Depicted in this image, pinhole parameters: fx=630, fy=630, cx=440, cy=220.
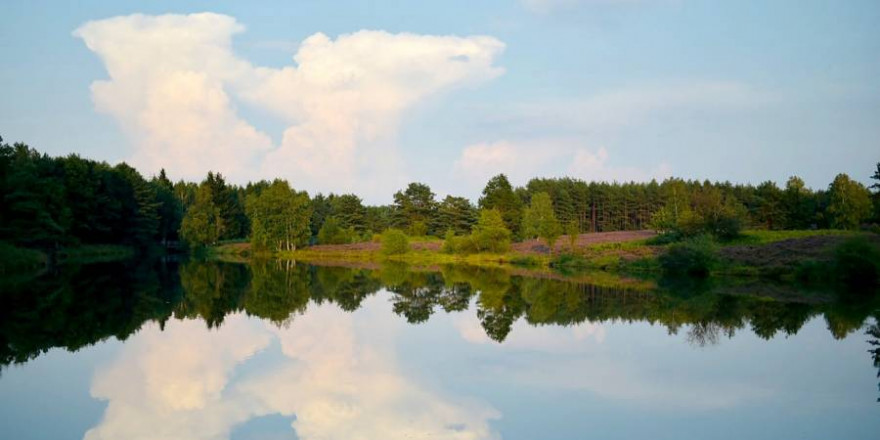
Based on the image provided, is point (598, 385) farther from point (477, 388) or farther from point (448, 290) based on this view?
point (448, 290)

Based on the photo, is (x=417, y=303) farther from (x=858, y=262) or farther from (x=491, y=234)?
(x=491, y=234)

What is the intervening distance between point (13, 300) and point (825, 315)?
28.6 m

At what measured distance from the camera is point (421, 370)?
1366 centimetres

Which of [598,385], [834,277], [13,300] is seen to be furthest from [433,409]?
[834,277]

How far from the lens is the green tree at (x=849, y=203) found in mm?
60688

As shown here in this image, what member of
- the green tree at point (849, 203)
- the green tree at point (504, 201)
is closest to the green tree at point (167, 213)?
the green tree at point (504, 201)

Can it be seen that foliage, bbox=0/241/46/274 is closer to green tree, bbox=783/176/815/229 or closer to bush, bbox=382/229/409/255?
bush, bbox=382/229/409/255

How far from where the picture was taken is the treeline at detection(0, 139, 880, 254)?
48.3 m

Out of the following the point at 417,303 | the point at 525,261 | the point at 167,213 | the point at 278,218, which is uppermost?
the point at 167,213

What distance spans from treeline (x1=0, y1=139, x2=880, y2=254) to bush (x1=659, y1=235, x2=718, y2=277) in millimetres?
8545

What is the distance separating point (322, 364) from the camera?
46.0 ft

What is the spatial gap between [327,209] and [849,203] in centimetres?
7205

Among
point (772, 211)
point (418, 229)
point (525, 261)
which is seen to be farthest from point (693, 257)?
point (418, 229)

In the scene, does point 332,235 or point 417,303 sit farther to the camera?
point 332,235
